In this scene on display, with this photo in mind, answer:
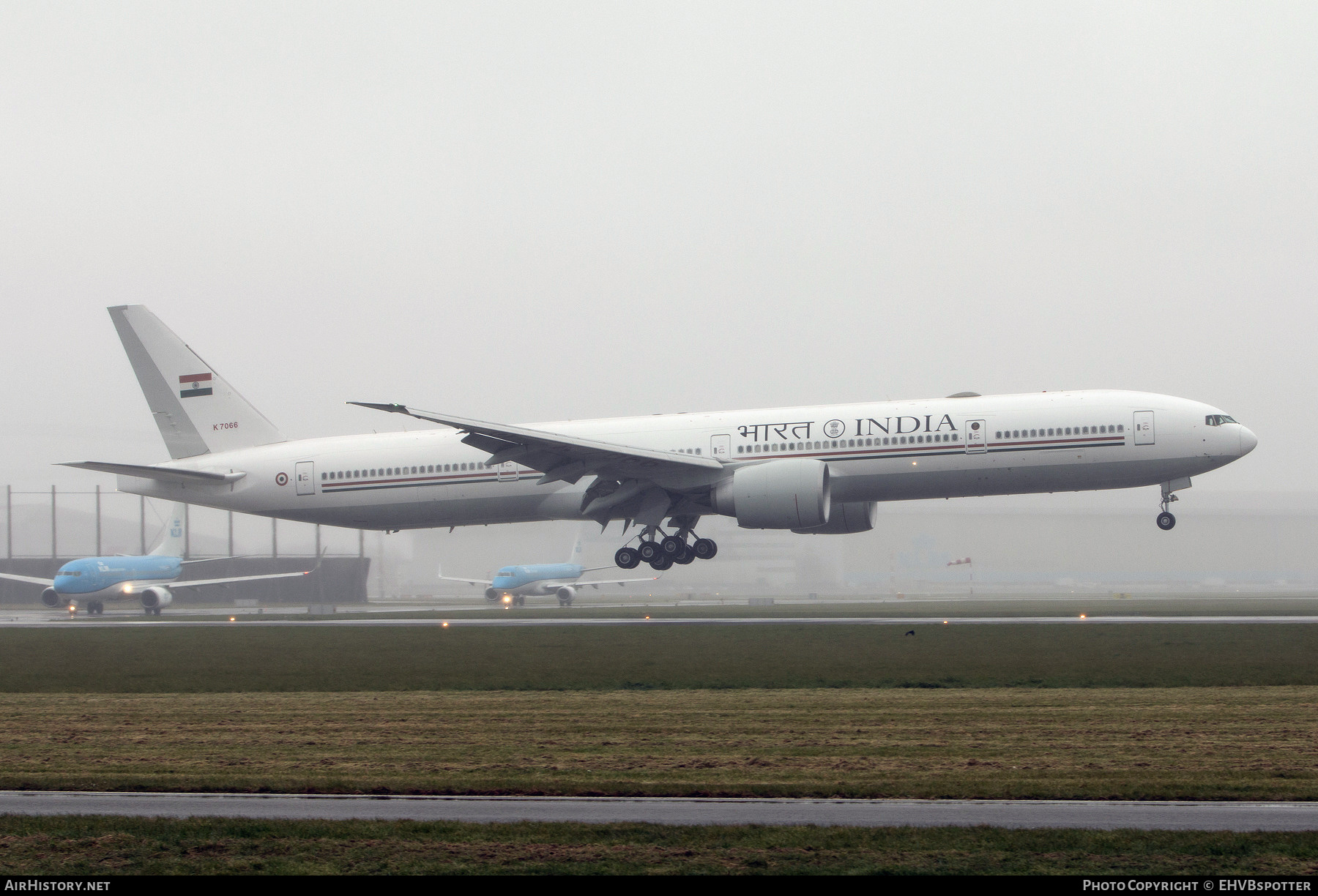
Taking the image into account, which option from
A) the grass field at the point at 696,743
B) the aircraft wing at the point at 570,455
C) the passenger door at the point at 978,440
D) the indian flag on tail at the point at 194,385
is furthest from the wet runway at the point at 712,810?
the indian flag on tail at the point at 194,385

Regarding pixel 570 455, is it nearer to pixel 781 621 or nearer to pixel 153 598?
pixel 781 621

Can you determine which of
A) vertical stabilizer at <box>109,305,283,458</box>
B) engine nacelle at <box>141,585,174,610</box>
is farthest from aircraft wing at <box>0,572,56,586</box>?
vertical stabilizer at <box>109,305,283,458</box>

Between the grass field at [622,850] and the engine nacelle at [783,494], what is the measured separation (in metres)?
23.8

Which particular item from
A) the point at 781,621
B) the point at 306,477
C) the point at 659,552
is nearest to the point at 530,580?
the point at 306,477

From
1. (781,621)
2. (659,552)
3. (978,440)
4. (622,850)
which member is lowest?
(781,621)

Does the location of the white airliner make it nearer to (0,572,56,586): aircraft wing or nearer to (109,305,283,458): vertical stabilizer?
(109,305,283,458): vertical stabilizer

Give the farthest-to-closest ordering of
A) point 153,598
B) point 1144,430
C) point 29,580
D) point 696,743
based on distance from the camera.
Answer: point 29,580 → point 153,598 → point 1144,430 → point 696,743

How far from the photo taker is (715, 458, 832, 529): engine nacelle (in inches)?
1319

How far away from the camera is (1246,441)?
109 ft

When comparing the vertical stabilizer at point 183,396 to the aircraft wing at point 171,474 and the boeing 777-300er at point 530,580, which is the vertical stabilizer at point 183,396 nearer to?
the aircraft wing at point 171,474

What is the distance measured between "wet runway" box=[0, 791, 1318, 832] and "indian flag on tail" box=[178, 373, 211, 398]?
33.0 m

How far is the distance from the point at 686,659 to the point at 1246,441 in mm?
19030
